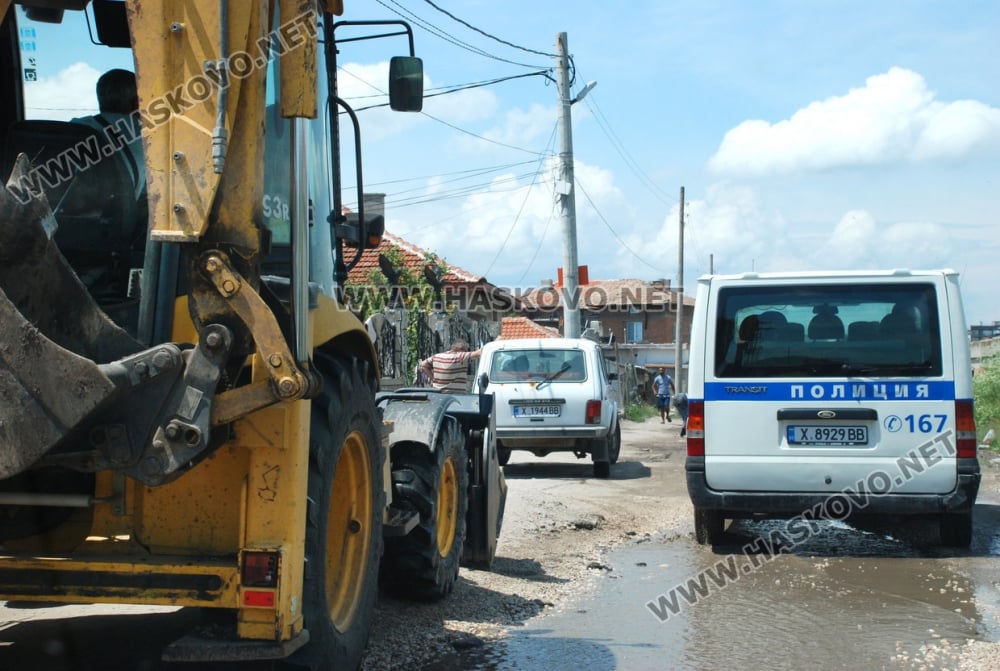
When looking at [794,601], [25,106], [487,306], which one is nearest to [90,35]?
[25,106]

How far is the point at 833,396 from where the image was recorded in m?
8.29

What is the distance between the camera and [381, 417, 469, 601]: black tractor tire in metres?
6.15

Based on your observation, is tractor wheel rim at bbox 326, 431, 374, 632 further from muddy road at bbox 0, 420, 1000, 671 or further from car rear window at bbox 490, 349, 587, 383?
car rear window at bbox 490, 349, 587, 383

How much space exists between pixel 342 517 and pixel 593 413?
9.85 meters

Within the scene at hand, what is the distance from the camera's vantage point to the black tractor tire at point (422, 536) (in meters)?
6.15

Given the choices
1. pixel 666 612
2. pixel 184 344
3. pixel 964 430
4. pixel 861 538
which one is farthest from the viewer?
pixel 861 538

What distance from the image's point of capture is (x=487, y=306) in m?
33.4

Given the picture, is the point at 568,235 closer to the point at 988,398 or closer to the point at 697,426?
the point at 988,398

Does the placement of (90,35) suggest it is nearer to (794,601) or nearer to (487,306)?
(794,601)

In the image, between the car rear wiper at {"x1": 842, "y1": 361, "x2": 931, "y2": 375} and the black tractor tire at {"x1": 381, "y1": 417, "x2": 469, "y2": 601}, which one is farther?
the car rear wiper at {"x1": 842, "y1": 361, "x2": 931, "y2": 375}

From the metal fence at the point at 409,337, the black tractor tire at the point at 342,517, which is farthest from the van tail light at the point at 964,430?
the metal fence at the point at 409,337

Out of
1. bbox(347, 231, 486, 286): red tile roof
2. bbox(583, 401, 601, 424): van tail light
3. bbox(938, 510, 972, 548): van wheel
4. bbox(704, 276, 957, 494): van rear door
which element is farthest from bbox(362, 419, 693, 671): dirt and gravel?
bbox(347, 231, 486, 286): red tile roof

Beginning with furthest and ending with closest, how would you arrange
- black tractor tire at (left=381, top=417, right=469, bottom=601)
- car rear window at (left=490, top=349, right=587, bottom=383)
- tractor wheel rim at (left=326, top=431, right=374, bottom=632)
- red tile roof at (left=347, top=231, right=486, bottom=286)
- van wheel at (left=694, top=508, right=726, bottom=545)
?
red tile roof at (left=347, top=231, right=486, bottom=286)
car rear window at (left=490, top=349, right=587, bottom=383)
van wheel at (left=694, top=508, right=726, bottom=545)
black tractor tire at (left=381, top=417, right=469, bottom=601)
tractor wheel rim at (left=326, top=431, right=374, bottom=632)

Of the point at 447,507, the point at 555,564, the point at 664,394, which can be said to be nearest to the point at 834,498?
the point at 555,564
